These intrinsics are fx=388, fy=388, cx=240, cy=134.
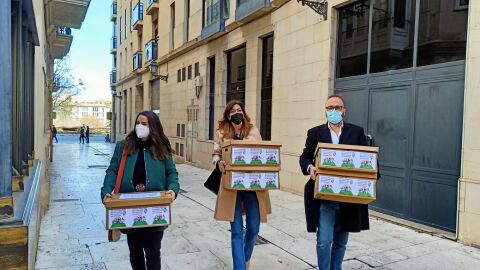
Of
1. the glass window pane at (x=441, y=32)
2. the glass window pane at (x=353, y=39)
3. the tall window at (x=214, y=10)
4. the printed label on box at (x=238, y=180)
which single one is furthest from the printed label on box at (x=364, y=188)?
the tall window at (x=214, y=10)

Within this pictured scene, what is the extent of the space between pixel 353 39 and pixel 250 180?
5092 millimetres

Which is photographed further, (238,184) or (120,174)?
(238,184)

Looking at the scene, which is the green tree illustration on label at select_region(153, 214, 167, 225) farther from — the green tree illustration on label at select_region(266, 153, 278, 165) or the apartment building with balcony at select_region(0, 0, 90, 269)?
the green tree illustration on label at select_region(266, 153, 278, 165)

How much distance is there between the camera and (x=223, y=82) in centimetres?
1327

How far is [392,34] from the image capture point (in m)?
6.71

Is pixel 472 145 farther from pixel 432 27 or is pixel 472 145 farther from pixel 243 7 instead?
pixel 243 7

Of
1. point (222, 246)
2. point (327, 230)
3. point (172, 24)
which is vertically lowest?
point (222, 246)

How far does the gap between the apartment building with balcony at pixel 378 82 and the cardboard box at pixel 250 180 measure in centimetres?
296

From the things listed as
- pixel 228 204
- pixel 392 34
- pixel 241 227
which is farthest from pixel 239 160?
pixel 392 34

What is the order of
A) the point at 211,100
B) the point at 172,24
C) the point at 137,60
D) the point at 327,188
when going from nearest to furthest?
the point at 327,188, the point at 211,100, the point at 172,24, the point at 137,60

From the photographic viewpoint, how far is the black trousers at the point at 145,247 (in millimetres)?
3178

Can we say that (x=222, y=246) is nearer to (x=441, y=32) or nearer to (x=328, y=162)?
(x=328, y=162)

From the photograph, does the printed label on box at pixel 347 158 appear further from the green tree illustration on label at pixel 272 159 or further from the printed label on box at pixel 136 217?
the printed label on box at pixel 136 217

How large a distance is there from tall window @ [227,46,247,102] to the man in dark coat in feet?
27.8
